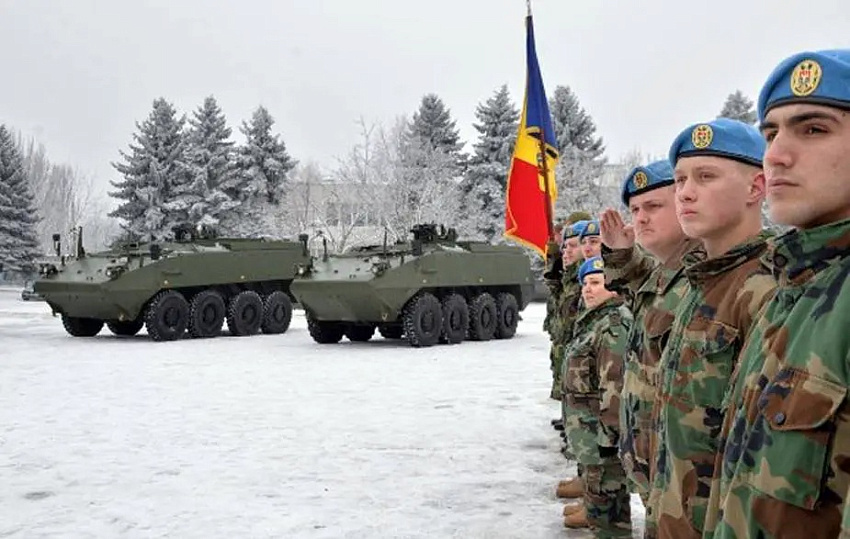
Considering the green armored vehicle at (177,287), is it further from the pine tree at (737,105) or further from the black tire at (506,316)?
the pine tree at (737,105)

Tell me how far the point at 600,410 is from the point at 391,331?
12.4 meters

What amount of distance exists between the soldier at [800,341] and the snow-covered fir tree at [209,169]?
119 feet

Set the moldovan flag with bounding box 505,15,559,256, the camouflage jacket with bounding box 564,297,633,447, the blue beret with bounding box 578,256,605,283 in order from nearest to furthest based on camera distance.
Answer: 1. the camouflage jacket with bounding box 564,297,633,447
2. the blue beret with bounding box 578,256,605,283
3. the moldovan flag with bounding box 505,15,559,256

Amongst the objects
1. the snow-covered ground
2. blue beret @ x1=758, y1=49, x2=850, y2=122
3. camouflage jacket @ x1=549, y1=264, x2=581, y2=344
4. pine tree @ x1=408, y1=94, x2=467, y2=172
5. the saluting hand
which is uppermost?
pine tree @ x1=408, y1=94, x2=467, y2=172

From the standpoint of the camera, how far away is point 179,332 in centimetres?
1551

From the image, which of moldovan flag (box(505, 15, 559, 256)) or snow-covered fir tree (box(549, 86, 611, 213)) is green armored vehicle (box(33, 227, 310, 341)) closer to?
moldovan flag (box(505, 15, 559, 256))

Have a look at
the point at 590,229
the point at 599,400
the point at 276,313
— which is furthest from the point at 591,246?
the point at 276,313

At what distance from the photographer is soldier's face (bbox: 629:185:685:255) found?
298 cm

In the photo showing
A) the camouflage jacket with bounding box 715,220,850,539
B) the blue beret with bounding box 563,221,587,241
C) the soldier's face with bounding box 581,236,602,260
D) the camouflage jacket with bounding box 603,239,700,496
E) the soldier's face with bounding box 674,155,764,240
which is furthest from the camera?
the blue beret with bounding box 563,221,587,241

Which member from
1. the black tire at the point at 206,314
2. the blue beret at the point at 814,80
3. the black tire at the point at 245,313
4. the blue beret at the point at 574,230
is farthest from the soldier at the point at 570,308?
the black tire at the point at 245,313

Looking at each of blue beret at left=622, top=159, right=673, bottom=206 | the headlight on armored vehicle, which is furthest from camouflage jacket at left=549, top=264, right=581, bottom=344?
the headlight on armored vehicle

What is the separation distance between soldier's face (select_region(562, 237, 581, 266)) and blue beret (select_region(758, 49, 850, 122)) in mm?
3700

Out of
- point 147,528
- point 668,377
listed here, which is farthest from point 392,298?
point 668,377

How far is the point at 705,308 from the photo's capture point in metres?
2.21
